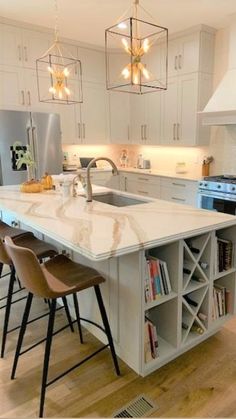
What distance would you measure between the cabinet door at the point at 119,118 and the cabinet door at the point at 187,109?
1203mm

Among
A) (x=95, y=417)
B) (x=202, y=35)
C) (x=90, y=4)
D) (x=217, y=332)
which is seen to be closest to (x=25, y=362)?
(x=95, y=417)

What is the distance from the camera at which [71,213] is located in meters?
2.21

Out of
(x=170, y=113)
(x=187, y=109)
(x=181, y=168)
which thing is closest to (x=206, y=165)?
(x=181, y=168)

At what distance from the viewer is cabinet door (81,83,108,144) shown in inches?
208

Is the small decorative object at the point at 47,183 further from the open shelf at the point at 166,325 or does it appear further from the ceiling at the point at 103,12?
the ceiling at the point at 103,12

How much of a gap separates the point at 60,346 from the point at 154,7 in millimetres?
3645

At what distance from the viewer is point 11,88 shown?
4.43 metres

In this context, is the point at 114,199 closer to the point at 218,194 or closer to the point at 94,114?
the point at 218,194

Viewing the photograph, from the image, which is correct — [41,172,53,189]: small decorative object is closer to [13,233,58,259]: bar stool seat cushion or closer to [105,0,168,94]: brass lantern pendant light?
[13,233,58,259]: bar stool seat cushion

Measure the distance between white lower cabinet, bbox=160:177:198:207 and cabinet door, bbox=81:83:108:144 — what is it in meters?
1.52

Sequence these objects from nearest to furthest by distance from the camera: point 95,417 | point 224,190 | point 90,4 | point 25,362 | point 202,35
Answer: point 95,417
point 25,362
point 90,4
point 224,190
point 202,35

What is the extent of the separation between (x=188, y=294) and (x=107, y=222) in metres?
0.77

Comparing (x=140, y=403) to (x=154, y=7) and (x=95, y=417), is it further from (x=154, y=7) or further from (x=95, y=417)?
(x=154, y=7)

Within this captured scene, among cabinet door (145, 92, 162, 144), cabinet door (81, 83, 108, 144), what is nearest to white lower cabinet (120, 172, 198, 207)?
cabinet door (145, 92, 162, 144)
